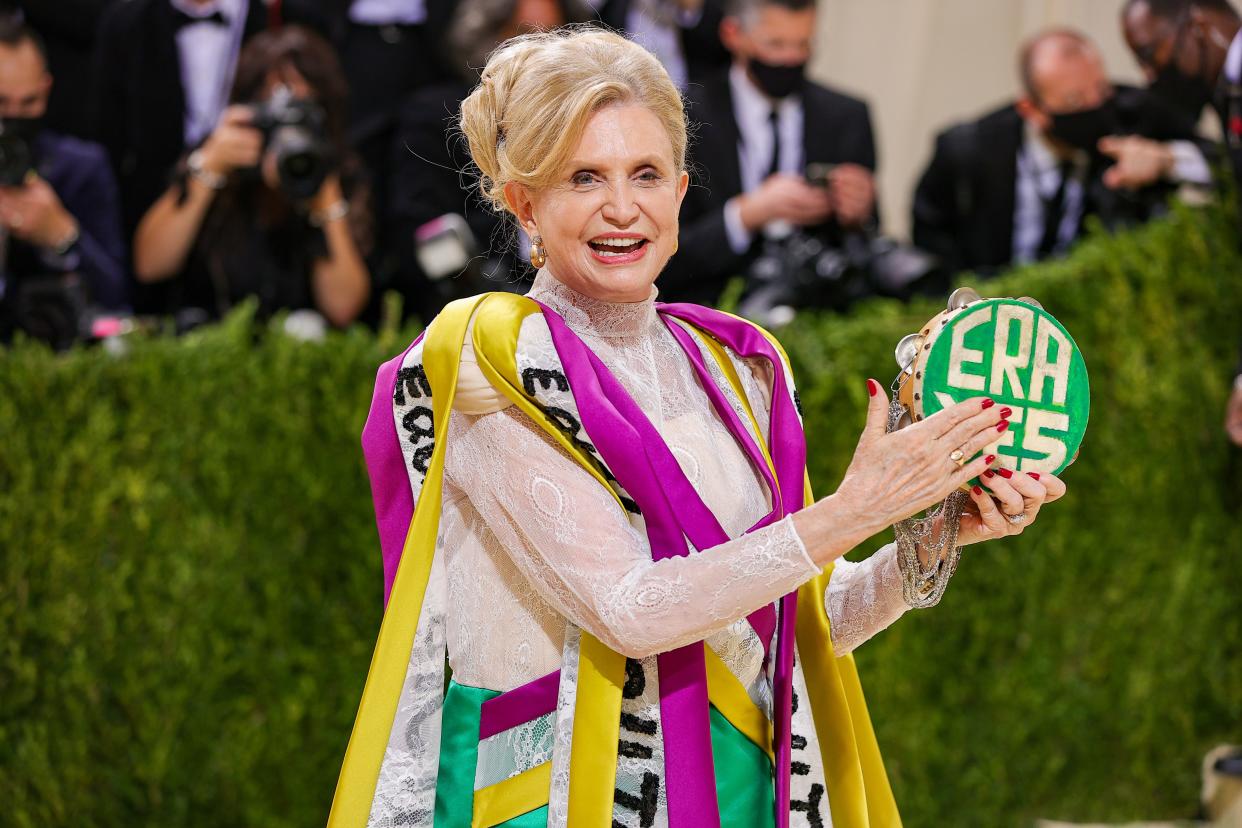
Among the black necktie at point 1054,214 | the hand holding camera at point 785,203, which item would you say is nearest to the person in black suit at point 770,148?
the hand holding camera at point 785,203

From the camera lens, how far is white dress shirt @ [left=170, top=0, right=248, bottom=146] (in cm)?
453

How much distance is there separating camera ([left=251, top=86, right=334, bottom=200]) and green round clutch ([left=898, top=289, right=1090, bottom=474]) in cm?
290

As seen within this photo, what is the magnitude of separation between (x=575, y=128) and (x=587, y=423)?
0.35 metres

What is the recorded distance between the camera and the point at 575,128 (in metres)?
1.77

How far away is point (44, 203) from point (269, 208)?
620 millimetres

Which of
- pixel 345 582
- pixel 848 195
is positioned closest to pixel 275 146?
pixel 345 582

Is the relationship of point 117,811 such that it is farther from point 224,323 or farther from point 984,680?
point 984,680

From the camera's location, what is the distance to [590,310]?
1916mm

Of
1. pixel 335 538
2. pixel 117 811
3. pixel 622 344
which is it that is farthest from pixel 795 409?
pixel 117 811

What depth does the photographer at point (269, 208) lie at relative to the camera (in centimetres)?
430

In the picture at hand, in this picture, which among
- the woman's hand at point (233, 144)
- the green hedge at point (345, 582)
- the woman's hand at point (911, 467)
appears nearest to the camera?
the woman's hand at point (911, 467)

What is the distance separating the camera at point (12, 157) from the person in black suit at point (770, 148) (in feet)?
6.11

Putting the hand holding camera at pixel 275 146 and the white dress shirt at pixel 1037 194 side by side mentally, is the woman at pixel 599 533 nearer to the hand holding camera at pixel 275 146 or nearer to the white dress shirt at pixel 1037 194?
the hand holding camera at pixel 275 146

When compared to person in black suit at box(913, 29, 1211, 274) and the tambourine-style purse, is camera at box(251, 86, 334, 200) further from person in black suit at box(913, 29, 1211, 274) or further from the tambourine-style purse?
the tambourine-style purse
